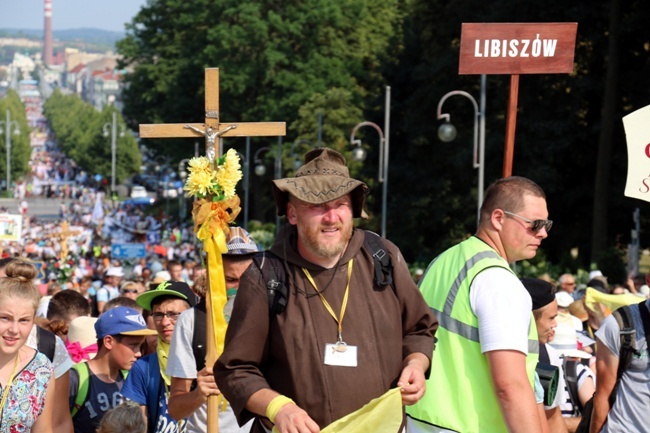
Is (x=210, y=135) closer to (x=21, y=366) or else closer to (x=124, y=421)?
(x=124, y=421)

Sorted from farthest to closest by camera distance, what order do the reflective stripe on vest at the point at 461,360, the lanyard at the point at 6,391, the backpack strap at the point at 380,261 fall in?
1. the lanyard at the point at 6,391
2. the reflective stripe on vest at the point at 461,360
3. the backpack strap at the point at 380,261

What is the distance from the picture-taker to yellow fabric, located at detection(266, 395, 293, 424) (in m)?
4.38

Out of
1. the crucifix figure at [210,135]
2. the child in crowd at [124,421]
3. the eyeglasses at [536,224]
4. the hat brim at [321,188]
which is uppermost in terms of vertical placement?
the crucifix figure at [210,135]

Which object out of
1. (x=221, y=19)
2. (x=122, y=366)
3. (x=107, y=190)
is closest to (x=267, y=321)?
(x=122, y=366)

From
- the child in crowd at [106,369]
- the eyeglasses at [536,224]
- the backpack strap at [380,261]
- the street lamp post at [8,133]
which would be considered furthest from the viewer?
the street lamp post at [8,133]

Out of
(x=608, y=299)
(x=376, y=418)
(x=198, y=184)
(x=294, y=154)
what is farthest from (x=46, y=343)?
(x=294, y=154)

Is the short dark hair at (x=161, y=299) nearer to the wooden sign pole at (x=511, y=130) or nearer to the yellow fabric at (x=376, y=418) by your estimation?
the wooden sign pole at (x=511, y=130)

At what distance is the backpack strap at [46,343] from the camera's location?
231 inches

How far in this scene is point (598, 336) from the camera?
6051 millimetres

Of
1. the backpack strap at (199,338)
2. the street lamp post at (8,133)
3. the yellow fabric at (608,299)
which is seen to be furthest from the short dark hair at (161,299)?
the street lamp post at (8,133)

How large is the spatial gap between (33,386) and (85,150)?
14443 centimetres

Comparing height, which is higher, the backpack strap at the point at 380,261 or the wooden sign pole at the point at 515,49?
the wooden sign pole at the point at 515,49

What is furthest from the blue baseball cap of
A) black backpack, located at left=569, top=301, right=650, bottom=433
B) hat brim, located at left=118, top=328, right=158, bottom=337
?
black backpack, located at left=569, top=301, right=650, bottom=433

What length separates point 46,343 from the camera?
5.91 m
